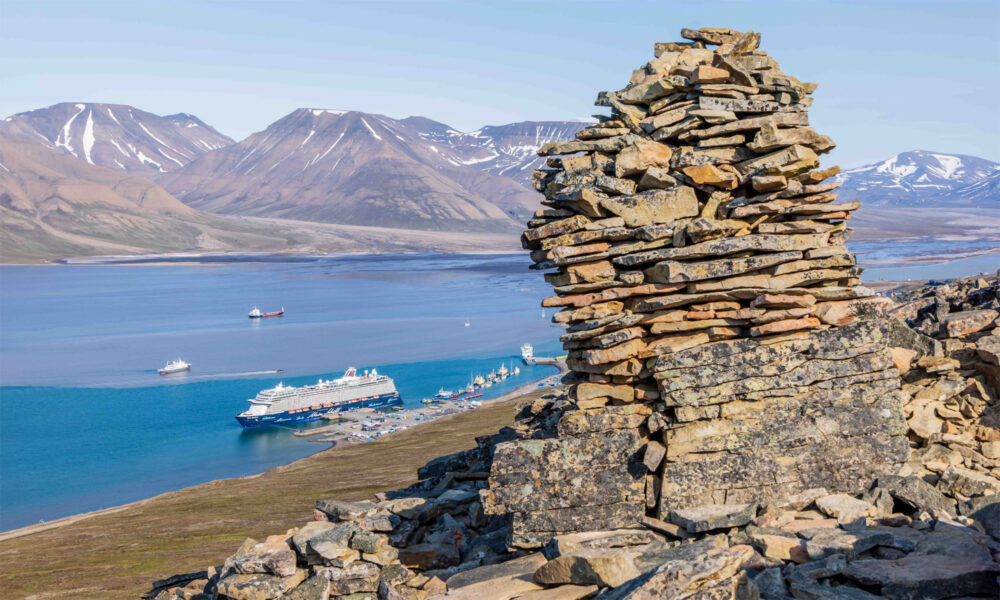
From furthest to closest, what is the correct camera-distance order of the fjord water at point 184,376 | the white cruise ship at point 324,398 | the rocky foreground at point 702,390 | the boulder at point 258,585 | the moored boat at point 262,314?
1. the moored boat at point 262,314
2. the white cruise ship at point 324,398
3. the fjord water at point 184,376
4. the boulder at point 258,585
5. the rocky foreground at point 702,390

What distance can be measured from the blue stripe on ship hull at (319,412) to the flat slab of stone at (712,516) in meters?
68.5

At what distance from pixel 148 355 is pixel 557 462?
10733 centimetres

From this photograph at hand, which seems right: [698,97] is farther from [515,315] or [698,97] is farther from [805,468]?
[515,315]

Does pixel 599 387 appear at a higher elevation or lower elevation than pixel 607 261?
lower

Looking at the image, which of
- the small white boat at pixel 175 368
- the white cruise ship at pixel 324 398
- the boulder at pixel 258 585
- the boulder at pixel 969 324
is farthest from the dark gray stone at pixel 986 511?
the small white boat at pixel 175 368

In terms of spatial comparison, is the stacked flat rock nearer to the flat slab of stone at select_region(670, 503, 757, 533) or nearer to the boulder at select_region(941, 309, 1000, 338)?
the flat slab of stone at select_region(670, 503, 757, 533)

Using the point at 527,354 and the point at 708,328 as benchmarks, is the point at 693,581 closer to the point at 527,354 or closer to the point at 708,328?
the point at 708,328

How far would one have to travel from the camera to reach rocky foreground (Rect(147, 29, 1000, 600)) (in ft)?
38.2

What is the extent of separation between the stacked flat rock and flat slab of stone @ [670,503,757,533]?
1.02 ft

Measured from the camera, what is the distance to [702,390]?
11867 millimetres

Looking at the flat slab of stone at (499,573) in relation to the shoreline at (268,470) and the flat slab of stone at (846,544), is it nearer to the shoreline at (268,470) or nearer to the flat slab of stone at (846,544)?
the flat slab of stone at (846,544)

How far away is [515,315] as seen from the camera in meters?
140

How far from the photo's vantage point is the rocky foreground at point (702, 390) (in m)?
11.6

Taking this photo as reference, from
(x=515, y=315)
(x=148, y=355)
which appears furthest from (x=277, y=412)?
(x=515, y=315)
